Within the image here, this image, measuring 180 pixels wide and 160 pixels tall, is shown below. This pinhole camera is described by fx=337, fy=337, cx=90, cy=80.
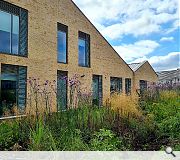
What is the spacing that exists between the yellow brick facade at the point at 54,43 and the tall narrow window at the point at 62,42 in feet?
0.89

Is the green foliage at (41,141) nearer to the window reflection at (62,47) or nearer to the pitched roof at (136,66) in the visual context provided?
the window reflection at (62,47)

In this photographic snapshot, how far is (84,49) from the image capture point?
22.8 meters

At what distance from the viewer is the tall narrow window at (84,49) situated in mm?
22250

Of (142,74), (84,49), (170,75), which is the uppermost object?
(84,49)

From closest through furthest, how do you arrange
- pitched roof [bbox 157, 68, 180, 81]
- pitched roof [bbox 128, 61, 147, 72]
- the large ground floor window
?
the large ground floor window → pitched roof [bbox 128, 61, 147, 72] → pitched roof [bbox 157, 68, 180, 81]

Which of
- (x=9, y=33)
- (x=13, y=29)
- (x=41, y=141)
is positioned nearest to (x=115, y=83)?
(x=13, y=29)

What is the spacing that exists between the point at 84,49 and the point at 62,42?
110 inches

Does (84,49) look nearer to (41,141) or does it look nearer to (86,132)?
(86,132)

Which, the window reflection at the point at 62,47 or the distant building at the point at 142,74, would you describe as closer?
the window reflection at the point at 62,47

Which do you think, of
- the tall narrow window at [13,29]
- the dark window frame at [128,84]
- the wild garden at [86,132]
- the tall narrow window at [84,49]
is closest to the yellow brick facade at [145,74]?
the dark window frame at [128,84]

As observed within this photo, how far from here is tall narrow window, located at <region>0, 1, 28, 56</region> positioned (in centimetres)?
1567

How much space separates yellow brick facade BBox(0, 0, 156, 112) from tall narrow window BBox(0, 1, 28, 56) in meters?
0.26

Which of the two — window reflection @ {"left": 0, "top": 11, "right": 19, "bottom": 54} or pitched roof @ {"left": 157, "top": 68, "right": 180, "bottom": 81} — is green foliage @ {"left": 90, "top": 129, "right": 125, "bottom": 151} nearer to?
window reflection @ {"left": 0, "top": 11, "right": 19, "bottom": 54}

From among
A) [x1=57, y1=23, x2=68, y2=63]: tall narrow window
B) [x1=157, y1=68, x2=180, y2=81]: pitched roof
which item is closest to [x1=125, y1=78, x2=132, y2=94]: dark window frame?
[x1=57, y1=23, x2=68, y2=63]: tall narrow window
